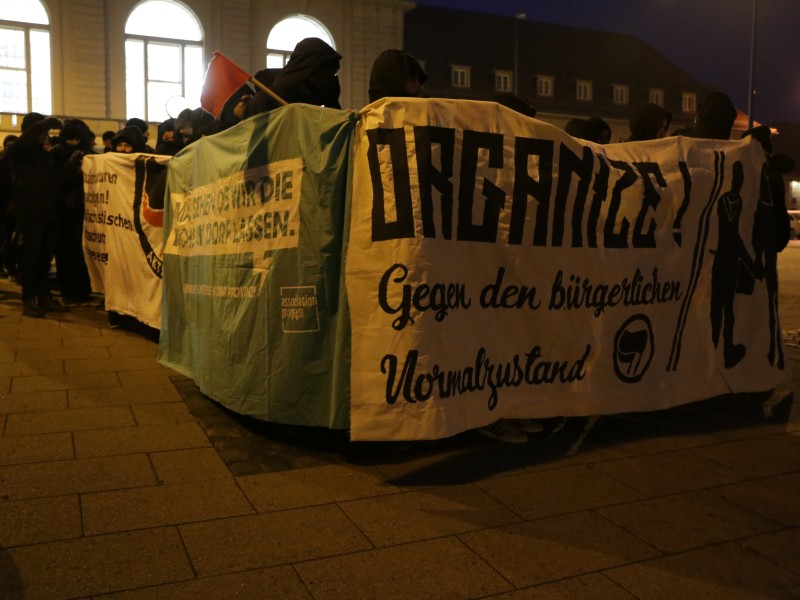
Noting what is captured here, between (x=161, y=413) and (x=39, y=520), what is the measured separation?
5.78ft

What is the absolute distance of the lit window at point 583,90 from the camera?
152 ft

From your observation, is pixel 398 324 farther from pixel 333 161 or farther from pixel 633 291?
pixel 633 291

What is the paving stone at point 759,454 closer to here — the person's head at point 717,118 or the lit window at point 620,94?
the person's head at point 717,118

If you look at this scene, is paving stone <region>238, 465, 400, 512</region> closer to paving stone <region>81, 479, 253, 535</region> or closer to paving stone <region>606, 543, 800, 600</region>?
paving stone <region>81, 479, 253, 535</region>

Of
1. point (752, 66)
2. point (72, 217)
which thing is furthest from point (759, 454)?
point (752, 66)

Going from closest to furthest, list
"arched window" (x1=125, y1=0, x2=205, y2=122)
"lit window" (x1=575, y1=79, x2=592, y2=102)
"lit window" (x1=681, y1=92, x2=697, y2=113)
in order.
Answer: "arched window" (x1=125, y1=0, x2=205, y2=122) < "lit window" (x1=575, y1=79, x2=592, y2=102) < "lit window" (x1=681, y1=92, x2=697, y2=113)

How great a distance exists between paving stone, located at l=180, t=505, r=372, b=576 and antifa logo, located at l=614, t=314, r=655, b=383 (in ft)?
6.78

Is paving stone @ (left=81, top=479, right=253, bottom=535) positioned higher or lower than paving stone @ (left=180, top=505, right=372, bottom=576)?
higher

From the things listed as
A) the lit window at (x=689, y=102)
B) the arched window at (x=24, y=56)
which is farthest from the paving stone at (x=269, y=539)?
the lit window at (x=689, y=102)

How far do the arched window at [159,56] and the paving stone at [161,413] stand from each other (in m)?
23.0

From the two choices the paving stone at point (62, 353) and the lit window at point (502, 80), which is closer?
the paving stone at point (62, 353)

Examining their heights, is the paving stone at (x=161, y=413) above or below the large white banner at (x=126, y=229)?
below

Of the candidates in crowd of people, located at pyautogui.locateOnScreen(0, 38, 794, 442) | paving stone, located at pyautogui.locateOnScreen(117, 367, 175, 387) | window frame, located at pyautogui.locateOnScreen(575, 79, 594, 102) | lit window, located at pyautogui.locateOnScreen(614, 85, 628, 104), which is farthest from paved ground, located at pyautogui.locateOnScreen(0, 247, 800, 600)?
lit window, located at pyautogui.locateOnScreen(614, 85, 628, 104)

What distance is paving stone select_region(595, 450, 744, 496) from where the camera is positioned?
13.4 ft
